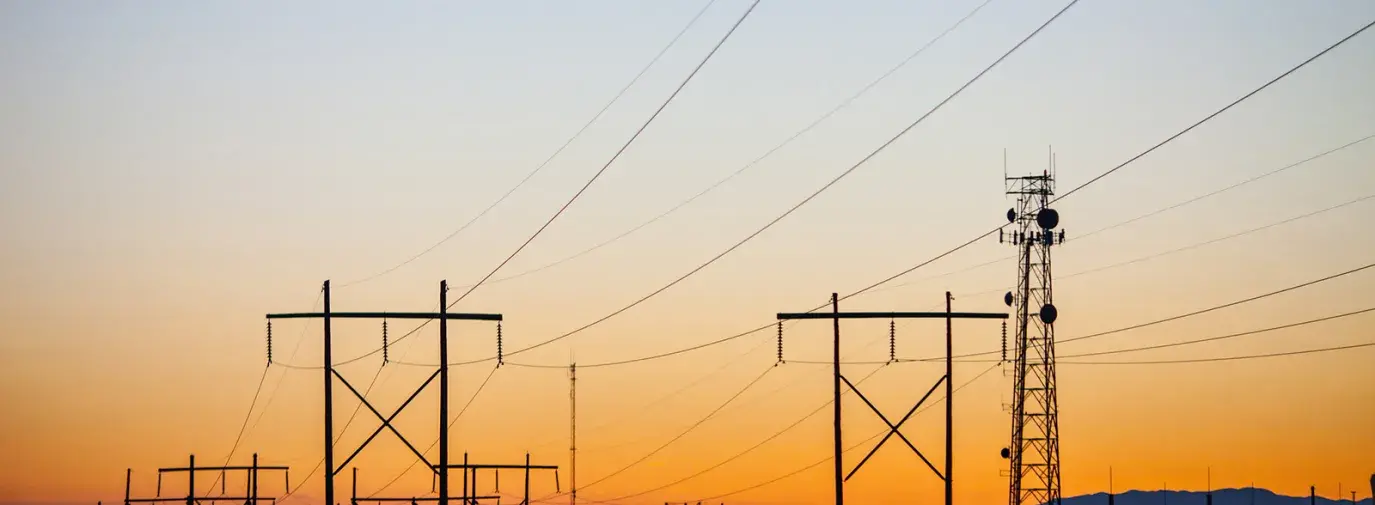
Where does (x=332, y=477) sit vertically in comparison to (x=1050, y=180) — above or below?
below

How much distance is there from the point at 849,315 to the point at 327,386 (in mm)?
19338

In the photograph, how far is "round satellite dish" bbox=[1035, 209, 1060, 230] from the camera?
92188mm

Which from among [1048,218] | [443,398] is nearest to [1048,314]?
[1048,218]

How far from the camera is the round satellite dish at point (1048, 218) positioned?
92.2 meters

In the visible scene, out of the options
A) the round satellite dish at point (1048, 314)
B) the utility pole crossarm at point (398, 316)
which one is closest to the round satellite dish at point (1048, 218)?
the round satellite dish at point (1048, 314)

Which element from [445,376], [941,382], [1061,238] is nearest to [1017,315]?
[1061,238]

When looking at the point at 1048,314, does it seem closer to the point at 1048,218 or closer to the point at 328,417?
the point at 1048,218

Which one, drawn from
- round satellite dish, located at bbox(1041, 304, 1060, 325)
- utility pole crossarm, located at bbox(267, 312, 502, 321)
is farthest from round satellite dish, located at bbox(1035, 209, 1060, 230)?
utility pole crossarm, located at bbox(267, 312, 502, 321)

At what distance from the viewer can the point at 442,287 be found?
231 feet

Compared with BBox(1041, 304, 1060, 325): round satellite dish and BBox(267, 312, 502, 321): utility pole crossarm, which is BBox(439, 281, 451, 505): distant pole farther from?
BBox(1041, 304, 1060, 325): round satellite dish

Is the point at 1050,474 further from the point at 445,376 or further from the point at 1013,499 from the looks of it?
the point at 445,376

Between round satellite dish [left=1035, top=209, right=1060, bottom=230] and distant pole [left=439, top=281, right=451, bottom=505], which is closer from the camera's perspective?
distant pole [left=439, top=281, right=451, bottom=505]

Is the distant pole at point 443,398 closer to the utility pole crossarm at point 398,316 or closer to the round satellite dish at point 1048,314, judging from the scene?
the utility pole crossarm at point 398,316

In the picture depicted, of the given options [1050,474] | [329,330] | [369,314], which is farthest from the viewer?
[1050,474]
